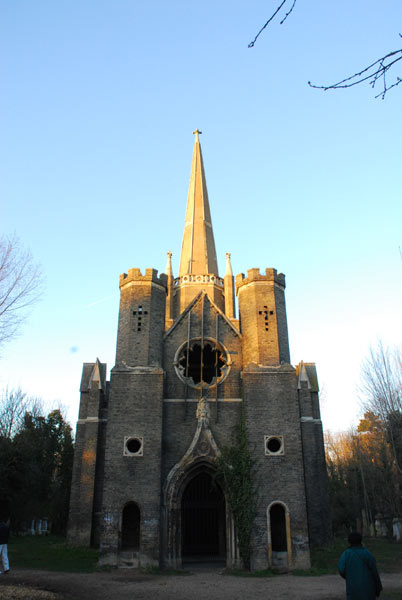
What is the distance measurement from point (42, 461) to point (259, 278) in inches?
1229

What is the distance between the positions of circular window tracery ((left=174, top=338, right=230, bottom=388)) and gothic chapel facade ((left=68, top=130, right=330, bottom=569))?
50mm

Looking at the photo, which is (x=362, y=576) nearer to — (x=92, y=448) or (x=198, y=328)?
(x=198, y=328)

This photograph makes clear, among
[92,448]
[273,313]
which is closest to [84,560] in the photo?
[92,448]

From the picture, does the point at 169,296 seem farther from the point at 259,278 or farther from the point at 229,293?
the point at 259,278

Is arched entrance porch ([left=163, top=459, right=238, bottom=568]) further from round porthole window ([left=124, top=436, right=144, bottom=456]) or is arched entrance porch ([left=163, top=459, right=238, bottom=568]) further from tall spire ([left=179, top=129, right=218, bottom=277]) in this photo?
tall spire ([left=179, top=129, right=218, bottom=277])

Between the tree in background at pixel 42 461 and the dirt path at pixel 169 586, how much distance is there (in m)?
→ 21.2

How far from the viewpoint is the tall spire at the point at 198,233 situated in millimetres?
31406

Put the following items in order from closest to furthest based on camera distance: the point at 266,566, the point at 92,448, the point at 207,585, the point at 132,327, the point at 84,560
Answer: the point at 207,585, the point at 266,566, the point at 84,560, the point at 132,327, the point at 92,448

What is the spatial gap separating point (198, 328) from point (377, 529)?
34796mm

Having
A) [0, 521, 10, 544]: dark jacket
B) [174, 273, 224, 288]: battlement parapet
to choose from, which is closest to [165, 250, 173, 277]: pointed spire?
[174, 273, 224, 288]: battlement parapet

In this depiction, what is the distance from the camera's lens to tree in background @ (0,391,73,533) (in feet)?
122

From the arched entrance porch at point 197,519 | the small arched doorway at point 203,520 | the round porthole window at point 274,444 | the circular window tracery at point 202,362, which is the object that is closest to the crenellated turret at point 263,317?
the circular window tracery at point 202,362

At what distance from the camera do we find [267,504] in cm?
1723

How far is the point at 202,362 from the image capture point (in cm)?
2039
